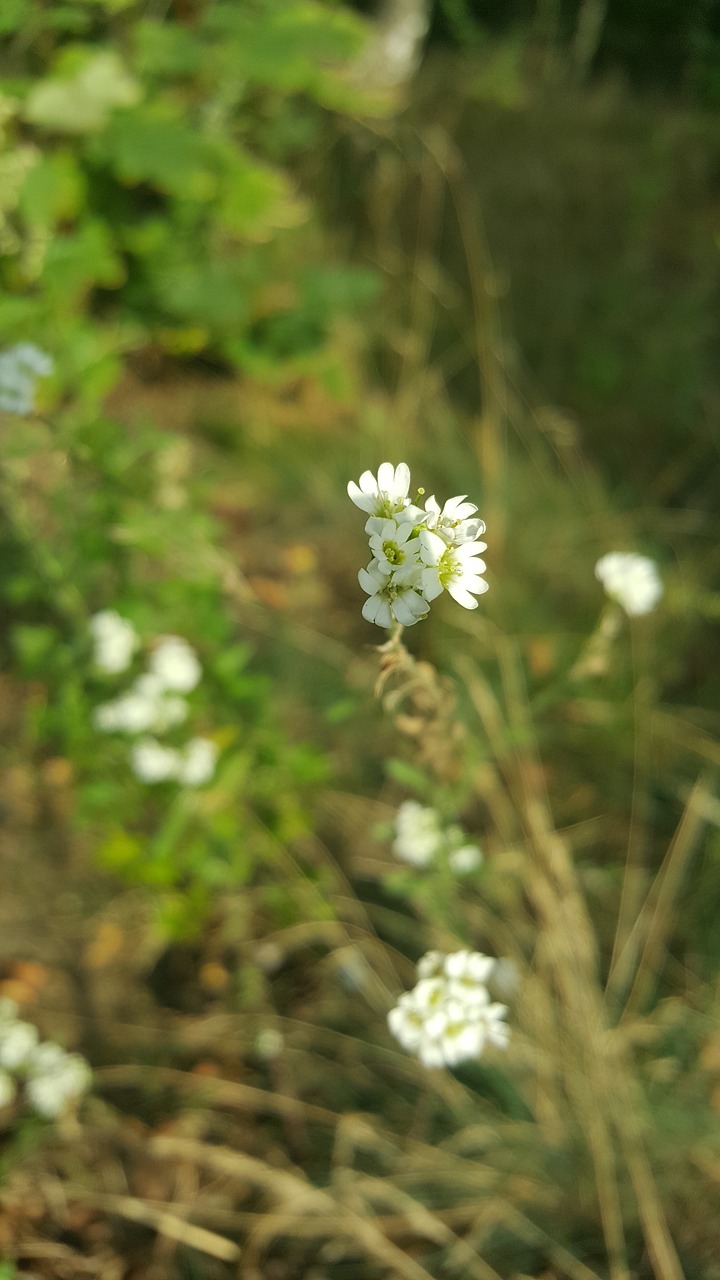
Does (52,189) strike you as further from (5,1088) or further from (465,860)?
(5,1088)

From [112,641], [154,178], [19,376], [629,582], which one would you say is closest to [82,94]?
[154,178]

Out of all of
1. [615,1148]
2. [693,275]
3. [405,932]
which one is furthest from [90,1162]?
[693,275]

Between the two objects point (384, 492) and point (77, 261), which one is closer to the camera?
point (384, 492)

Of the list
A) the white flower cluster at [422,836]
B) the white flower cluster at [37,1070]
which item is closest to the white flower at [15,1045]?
the white flower cluster at [37,1070]

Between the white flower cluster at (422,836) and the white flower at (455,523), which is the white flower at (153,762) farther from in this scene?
the white flower at (455,523)

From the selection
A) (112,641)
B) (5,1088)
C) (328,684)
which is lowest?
(5,1088)

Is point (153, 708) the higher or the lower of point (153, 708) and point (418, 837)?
the higher

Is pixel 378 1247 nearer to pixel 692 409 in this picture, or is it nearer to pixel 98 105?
pixel 98 105

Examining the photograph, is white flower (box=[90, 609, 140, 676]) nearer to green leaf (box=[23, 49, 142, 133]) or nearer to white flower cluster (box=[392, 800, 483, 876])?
white flower cluster (box=[392, 800, 483, 876])

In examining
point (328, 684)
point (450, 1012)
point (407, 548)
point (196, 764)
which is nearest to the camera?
point (407, 548)
